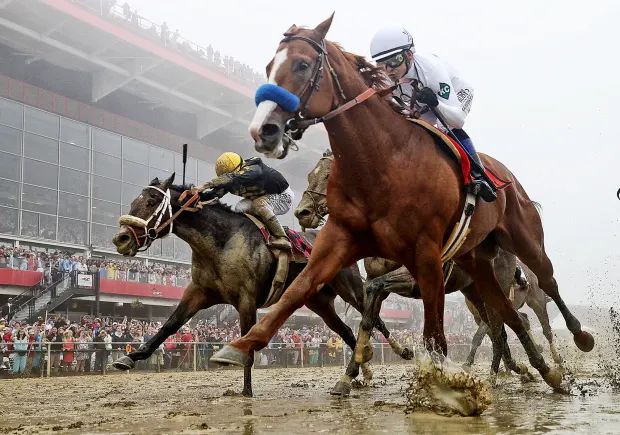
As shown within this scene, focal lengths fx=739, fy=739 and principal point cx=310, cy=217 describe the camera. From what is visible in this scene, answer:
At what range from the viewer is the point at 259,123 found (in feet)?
14.2

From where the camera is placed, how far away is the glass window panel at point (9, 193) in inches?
1252

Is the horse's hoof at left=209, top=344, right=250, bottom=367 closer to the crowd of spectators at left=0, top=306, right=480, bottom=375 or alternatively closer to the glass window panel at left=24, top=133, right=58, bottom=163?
the crowd of spectators at left=0, top=306, right=480, bottom=375

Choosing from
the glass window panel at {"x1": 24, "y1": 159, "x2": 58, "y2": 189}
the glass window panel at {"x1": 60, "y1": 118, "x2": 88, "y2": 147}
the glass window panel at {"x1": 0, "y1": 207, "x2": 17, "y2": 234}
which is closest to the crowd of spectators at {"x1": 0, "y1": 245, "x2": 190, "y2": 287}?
the glass window panel at {"x1": 0, "y1": 207, "x2": 17, "y2": 234}

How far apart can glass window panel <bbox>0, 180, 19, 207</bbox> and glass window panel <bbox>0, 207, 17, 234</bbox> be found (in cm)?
34

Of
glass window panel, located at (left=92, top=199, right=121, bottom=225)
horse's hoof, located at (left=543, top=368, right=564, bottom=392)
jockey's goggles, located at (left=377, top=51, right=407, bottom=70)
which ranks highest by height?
glass window panel, located at (left=92, top=199, right=121, bottom=225)

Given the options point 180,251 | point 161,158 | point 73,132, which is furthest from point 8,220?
point 161,158

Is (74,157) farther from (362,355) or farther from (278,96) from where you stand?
(278,96)

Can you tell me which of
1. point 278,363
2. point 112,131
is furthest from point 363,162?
point 112,131

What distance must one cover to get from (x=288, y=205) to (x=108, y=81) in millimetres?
32353

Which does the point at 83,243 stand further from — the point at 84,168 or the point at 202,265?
the point at 202,265

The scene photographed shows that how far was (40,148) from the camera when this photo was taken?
34.2 meters

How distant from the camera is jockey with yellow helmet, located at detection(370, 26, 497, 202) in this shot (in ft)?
18.8

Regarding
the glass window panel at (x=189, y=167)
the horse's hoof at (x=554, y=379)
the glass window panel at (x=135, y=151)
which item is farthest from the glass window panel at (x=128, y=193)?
the horse's hoof at (x=554, y=379)

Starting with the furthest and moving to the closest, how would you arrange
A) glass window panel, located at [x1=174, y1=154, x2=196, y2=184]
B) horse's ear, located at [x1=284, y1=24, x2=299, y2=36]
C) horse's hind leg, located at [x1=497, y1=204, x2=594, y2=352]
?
glass window panel, located at [x1=174, y1=154, x2=196, y2=184]
horse's hind leg, located at [x1=497, y1=204, x2=594, y2=352]
horse's ear, located at [x1=284, y1=24, x2=299, y2=36]
